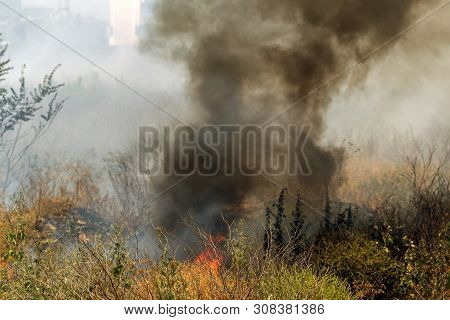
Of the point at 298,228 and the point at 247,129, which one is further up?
the point at 247,129

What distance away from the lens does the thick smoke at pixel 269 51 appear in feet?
40.9

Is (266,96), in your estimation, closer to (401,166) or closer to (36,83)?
(401,166)

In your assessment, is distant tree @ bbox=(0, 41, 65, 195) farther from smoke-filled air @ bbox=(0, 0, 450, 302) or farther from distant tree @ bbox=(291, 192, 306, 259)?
distant tree @ bbox=(291, 192, 306, 259)

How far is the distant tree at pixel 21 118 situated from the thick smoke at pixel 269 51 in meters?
2.96

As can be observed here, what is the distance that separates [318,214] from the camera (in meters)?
11.3

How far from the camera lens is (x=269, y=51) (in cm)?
1271

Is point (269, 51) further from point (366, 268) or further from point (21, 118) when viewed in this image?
point (366, 268)

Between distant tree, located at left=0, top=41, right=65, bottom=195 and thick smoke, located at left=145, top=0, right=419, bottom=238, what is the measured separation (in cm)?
296

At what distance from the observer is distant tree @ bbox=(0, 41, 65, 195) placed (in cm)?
1395

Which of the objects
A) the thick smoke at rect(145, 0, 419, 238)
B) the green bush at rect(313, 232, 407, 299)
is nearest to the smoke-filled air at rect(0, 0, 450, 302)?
the thick smoke at rect(145, 0, 419, 238)

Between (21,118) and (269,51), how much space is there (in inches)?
204

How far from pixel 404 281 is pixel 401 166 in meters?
4.86

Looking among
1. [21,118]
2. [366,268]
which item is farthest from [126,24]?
[366,268]
